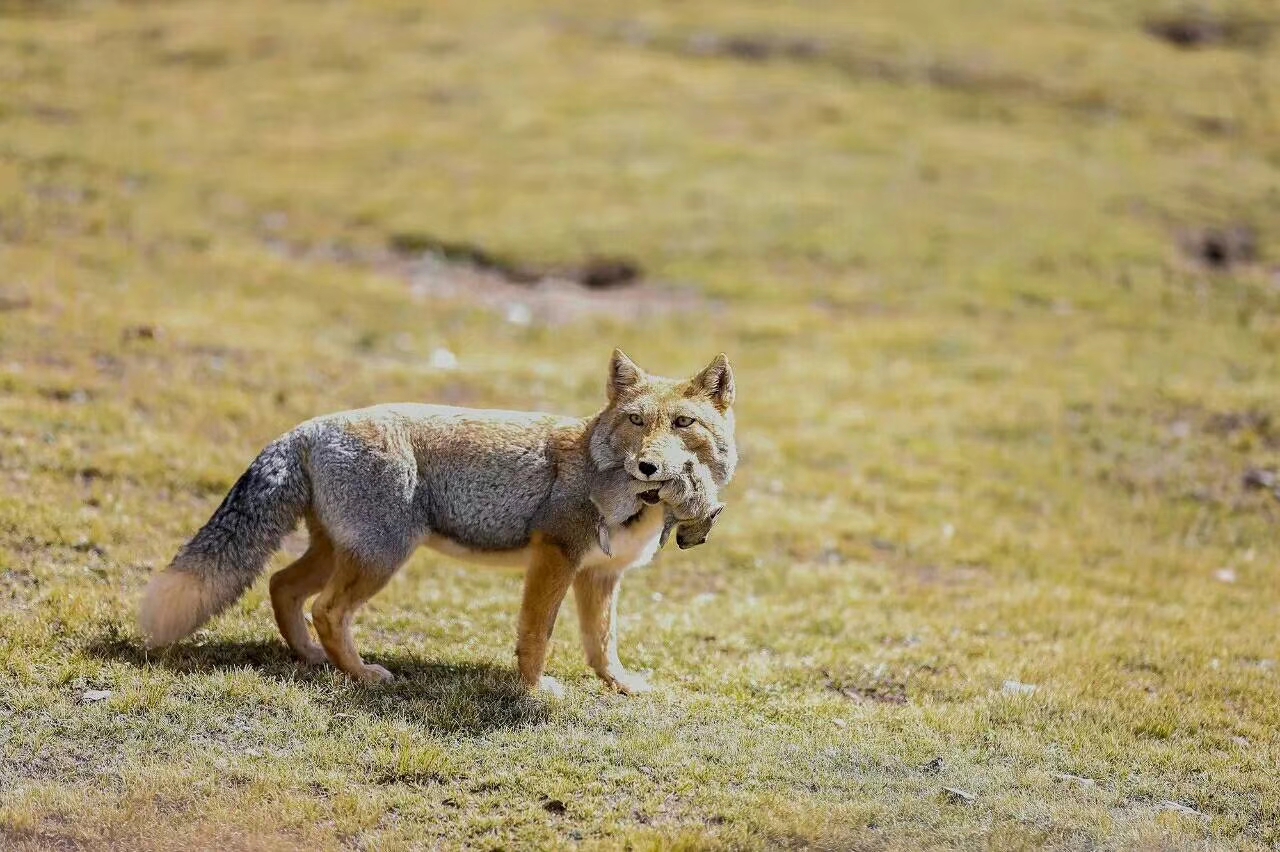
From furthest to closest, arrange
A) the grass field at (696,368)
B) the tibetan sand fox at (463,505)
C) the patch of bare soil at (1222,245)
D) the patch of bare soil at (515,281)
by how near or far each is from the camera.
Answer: the patch of bare soil at (1222,245) < the patch of bare soil at (515,281) < the tibetan sand fox at (463,505) < the grass field at (696,368)

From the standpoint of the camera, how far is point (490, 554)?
36.5 feet

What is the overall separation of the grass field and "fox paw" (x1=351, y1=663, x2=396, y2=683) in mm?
286

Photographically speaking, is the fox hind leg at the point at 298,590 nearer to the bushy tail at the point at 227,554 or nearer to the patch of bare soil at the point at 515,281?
the bushy tail at the point at 227,554

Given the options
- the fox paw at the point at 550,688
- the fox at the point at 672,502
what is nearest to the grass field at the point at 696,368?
the fox paw at the point at 550,688

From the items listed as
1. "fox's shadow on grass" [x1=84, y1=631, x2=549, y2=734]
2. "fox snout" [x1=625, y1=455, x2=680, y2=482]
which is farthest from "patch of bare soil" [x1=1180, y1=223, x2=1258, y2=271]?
"fox's shadow on grass" [x1=84, y1=631, x2=549, y2=734]

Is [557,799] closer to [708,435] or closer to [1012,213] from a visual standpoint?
[708,435]

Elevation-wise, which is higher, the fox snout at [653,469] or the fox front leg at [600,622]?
the fox snout at [653,469]

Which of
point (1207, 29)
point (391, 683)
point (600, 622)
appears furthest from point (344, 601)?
point (1207, 29)

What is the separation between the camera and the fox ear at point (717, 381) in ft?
36.2

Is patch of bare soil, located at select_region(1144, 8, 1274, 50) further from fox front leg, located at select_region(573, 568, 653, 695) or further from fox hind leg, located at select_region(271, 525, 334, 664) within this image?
fox hind leg, located at select_region(271, 525, 334, 664)

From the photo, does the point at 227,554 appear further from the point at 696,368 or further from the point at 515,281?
the point at 515,281

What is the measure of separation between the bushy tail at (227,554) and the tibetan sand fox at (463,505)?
1 centimetres

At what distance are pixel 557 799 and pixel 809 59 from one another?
44.4 metres

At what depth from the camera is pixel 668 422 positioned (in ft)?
34.9
